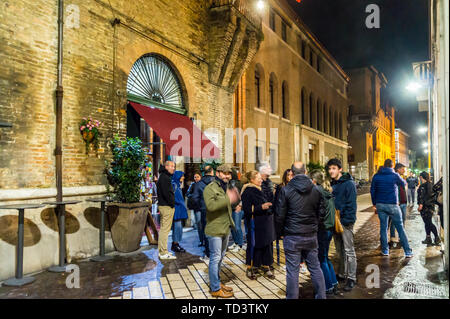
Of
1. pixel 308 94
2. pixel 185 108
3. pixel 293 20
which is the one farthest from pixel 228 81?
pixel 308 94

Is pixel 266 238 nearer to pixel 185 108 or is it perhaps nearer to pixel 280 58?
pixel 185 108

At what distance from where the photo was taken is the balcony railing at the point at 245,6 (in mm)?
11659

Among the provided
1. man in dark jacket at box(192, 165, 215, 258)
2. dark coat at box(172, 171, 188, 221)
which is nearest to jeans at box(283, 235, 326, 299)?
man in dark jacket at box(192, 165, 215, 258)

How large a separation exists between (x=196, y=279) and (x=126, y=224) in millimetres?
2434

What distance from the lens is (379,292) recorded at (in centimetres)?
495

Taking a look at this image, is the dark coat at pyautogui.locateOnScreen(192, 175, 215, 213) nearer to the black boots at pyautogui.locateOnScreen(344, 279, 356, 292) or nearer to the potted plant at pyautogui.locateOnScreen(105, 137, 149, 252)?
the potted plant at pyautogui.locateOnScreen(105, 137, 149, 252)

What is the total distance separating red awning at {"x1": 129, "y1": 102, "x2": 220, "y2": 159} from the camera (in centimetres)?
885

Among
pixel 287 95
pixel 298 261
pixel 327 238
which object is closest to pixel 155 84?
pixel 327 238

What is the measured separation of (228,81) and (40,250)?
28.3 feet

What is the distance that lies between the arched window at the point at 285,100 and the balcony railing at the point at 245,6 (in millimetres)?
7261

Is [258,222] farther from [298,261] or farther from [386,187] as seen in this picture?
[386,187]

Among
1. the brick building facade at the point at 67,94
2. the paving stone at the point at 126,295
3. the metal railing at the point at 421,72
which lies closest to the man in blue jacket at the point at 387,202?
the paving stone at the point at 126,295

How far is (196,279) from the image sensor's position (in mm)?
5562

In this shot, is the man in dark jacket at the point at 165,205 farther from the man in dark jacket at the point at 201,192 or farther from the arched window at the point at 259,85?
the arched window at the point at 259,85
